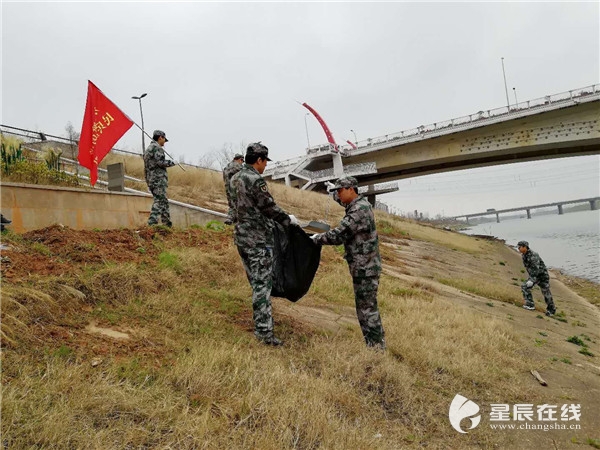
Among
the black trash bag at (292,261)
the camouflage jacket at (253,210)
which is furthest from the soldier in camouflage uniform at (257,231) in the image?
the black trash bag at (292,261)

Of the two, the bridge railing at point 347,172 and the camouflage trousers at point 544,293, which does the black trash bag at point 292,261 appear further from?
the bridge railing at point 347,172

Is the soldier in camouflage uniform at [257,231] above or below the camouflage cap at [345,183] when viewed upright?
below

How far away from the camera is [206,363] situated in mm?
2980

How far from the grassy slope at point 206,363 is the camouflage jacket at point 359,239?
0.86m

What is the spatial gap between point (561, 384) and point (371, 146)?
34369mm

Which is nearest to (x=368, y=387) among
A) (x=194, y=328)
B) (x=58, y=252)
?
(x=194, y=328)

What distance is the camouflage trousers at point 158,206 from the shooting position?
25.7 feet

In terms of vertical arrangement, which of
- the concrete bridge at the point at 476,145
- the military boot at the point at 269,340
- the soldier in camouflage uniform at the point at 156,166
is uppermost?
the concrete bridge at the point at 476,145

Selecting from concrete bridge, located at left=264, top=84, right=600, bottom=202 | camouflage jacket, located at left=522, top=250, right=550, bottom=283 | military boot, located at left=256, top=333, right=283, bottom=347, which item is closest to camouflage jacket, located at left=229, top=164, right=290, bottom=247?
military boot, located at left=256, top=333, right=283, bottom=347

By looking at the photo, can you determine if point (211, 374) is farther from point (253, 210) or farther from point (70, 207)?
point (70, 207)

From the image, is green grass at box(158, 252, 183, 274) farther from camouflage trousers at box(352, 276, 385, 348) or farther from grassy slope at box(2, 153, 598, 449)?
camouflage trousers at box(352, 276, 385, 348)

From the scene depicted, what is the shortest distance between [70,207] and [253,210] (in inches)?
184

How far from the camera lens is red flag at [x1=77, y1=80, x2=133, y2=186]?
728 centimetres

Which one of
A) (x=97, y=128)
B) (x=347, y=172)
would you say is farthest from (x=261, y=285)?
(x=347, y=172)
